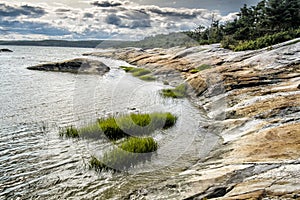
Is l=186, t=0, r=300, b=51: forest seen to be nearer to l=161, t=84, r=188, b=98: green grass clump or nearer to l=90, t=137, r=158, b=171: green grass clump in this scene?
l=161, t=84, r=188, b=98: green grass clump

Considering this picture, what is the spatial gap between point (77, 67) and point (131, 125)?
161 ft

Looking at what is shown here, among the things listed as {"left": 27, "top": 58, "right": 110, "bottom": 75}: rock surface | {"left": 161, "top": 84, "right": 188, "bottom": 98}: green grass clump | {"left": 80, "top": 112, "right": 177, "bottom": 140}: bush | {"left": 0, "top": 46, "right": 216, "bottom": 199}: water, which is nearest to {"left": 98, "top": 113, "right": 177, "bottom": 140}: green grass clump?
{"left": 80, "top": 112, "right": 177, "bottom": 140}: bush

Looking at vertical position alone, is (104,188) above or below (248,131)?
below

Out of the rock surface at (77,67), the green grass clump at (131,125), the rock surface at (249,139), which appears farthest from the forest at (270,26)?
the green grass clump at (131,125)

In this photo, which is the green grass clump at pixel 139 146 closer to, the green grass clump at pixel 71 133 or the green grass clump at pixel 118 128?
the green grass clump at pixel 118 128

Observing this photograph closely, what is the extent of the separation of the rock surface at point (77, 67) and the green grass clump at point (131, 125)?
4148 cm

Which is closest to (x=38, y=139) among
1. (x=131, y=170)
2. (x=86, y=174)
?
(x=86, y=174)

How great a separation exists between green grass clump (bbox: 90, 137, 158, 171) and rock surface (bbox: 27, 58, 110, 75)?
152 ft

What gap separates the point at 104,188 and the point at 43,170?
3.19 meters

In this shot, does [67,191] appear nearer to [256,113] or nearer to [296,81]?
[256,113]

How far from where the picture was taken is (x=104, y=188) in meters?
10.3

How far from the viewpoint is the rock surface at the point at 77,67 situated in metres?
59.4

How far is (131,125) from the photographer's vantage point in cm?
1656

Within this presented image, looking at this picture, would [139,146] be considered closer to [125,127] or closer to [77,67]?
[125,127]
